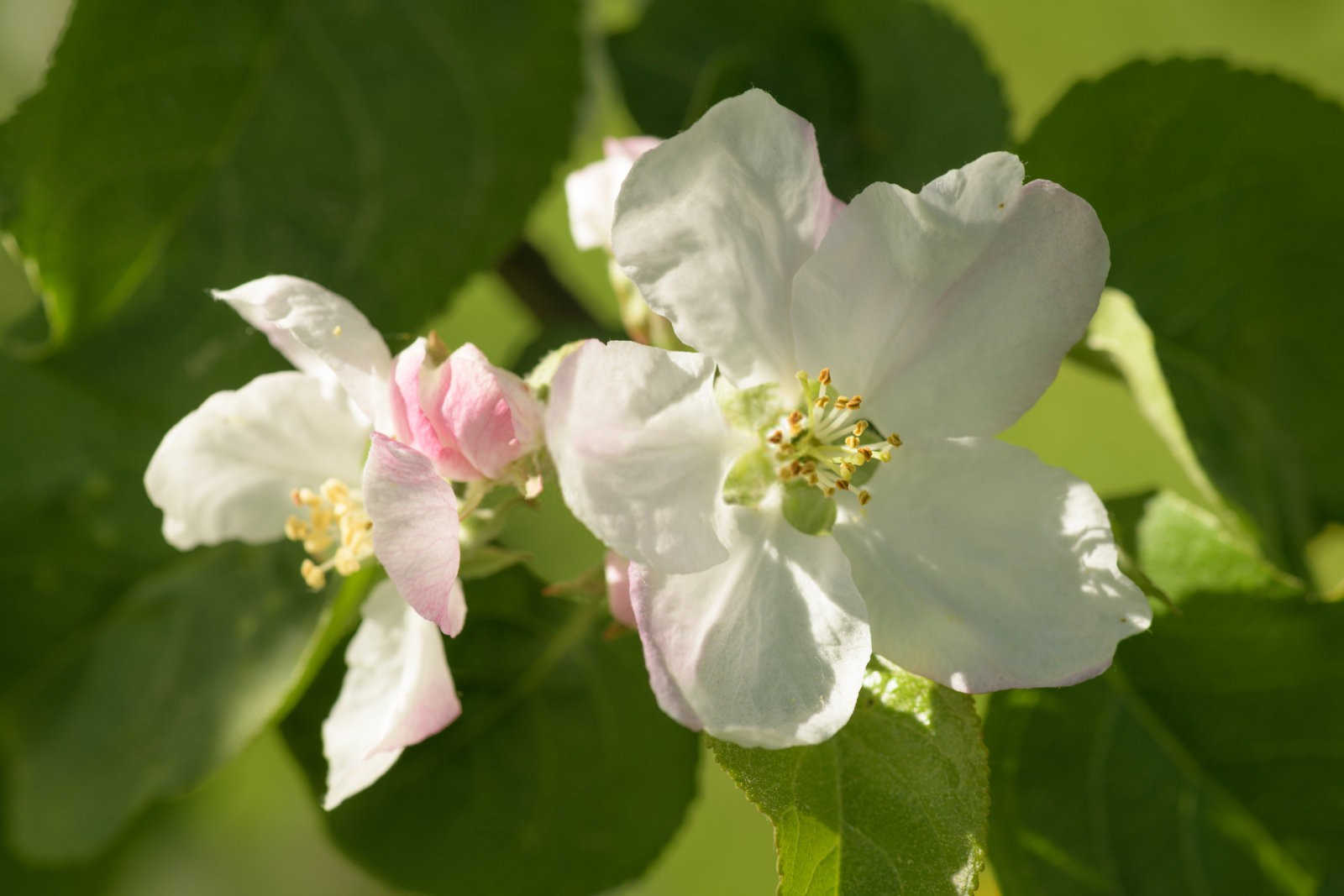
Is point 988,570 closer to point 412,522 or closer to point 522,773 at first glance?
point 412,522

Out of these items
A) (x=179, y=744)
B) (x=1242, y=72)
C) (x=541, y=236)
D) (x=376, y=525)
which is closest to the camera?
(x=376, y=525)

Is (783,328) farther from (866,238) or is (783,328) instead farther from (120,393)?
(120,393)

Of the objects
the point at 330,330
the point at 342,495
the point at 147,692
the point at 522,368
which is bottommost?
the point at 147,692

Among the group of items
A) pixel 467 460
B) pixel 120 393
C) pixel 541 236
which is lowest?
pixel 541 236

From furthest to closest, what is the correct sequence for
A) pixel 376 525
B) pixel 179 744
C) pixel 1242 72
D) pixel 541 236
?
pixel 541 236 → pixel 179 744 → pixel 1242 72 → pixel 376 525

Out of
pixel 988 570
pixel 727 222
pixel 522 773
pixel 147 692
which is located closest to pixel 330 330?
pixel 727 222

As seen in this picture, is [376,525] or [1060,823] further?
[1060,823]

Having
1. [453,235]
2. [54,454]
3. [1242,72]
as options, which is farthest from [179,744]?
[1242,72]
